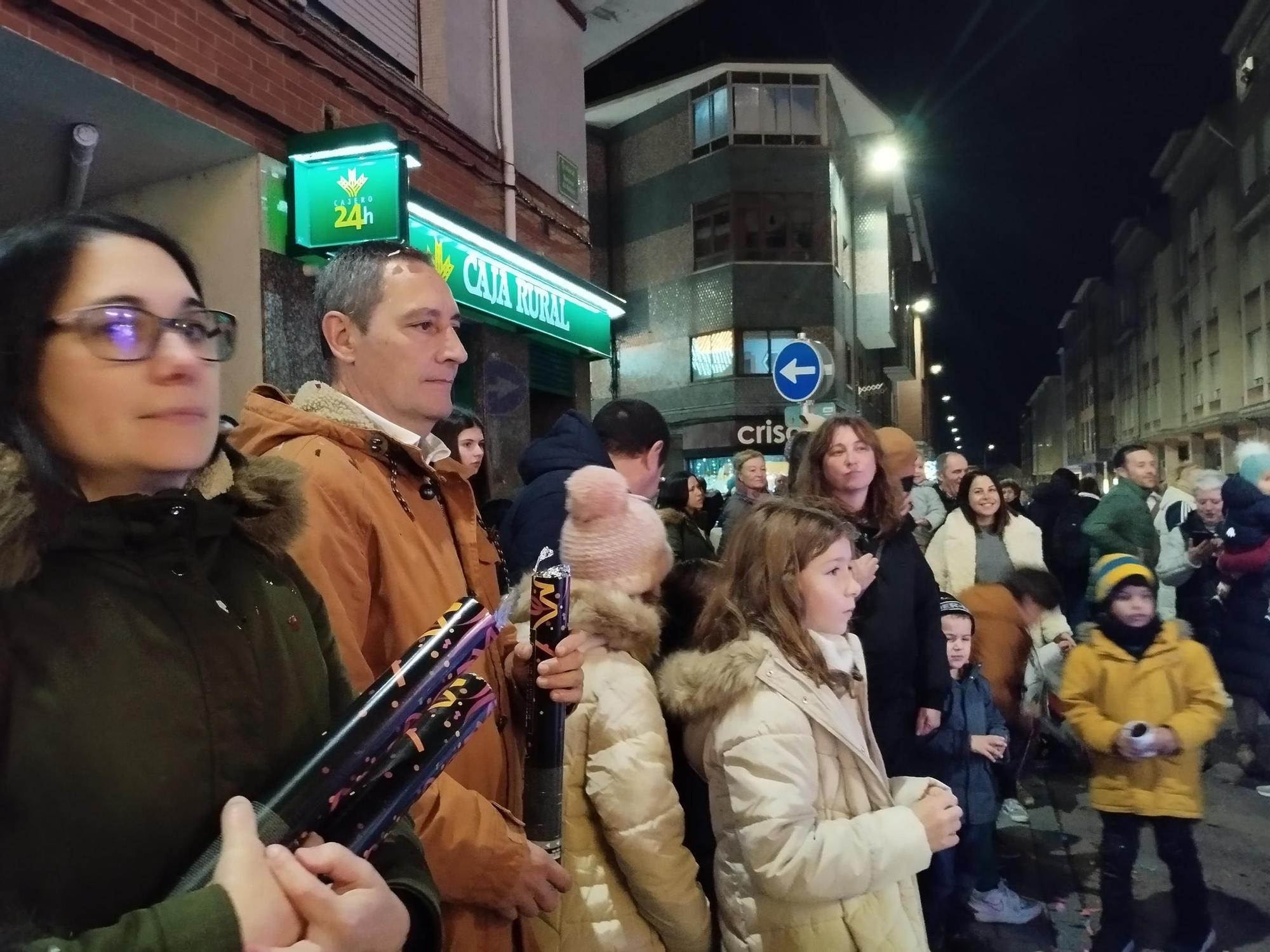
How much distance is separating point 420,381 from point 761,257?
2193 cm

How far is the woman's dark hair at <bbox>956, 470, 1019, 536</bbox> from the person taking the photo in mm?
6066

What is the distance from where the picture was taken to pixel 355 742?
1.10 meters

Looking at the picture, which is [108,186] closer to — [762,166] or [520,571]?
[520,571]

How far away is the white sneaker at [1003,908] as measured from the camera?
4266 millimetres

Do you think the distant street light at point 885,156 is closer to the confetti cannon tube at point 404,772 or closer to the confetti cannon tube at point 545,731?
the confetti cannon tube at point 545,731

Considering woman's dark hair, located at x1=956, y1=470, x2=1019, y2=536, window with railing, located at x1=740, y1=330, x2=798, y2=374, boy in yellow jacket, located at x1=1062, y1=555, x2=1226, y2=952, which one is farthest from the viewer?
window with railing, located at x1=740, y1=330, x2=798, y2=374

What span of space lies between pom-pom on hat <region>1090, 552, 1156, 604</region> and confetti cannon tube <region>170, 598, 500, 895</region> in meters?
3.51

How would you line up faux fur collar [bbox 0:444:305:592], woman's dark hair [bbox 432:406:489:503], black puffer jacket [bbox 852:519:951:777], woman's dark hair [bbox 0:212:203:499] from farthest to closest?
woman's dark hair [bbox 432:406:489:503], black puffer jacket [bbox 852:519:951:777], faux fur collar [bbox 0:444:305:592], woman's dark hair [bbox 0:212:203:499]

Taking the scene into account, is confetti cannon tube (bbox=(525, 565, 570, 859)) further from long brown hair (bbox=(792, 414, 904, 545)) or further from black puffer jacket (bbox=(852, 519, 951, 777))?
long brown hair (bbox=(792, 414, 904, 545))

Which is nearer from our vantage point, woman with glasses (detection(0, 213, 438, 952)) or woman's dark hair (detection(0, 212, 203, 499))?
woman with glasses (detection(0, 213, 438, 952))

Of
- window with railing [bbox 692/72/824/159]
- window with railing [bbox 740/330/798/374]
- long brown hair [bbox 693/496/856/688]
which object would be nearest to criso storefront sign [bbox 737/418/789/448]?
long brown hair [bbox 693/496/856/688]

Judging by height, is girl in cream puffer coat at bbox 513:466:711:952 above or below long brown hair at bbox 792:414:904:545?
below

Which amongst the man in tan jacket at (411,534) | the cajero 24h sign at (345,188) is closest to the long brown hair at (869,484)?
the man in tan jacket at (411,534)

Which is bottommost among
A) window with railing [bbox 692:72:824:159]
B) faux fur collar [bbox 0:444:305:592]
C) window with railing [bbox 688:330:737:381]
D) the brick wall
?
faux fur collar [bbox 0:444:305:592]
